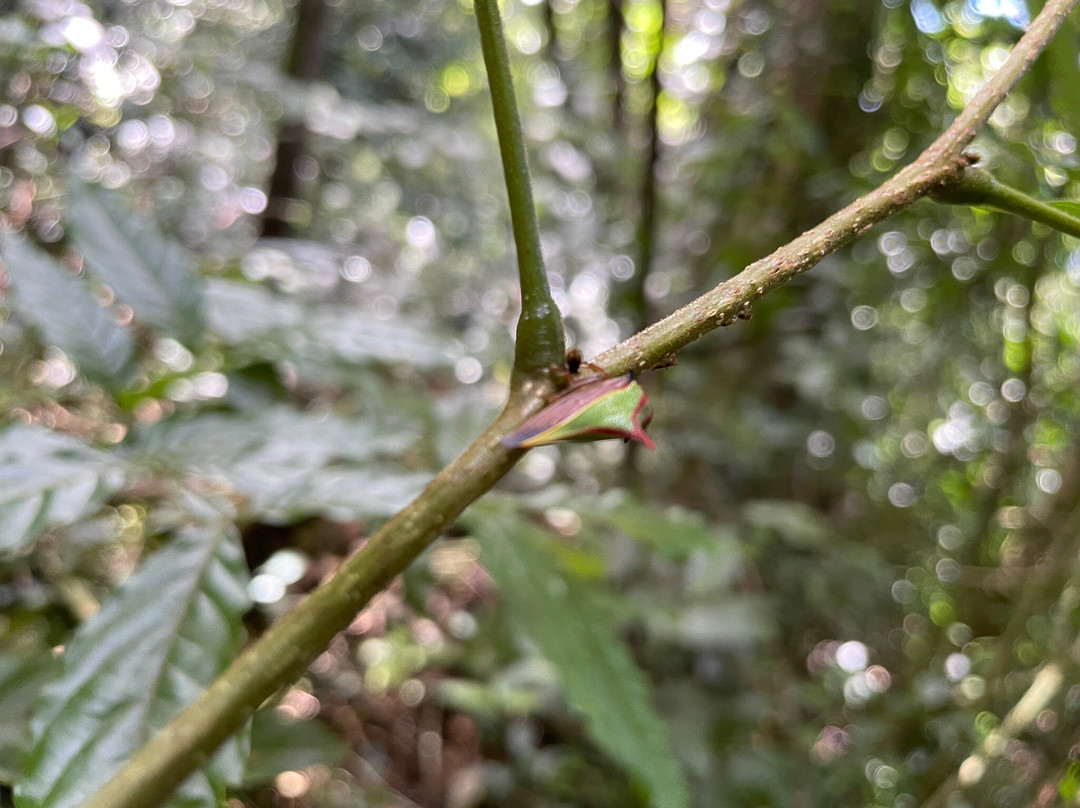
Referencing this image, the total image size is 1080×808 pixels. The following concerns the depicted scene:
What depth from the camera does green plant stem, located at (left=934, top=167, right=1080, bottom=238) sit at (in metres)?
0.21

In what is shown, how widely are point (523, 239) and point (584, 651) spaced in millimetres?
406

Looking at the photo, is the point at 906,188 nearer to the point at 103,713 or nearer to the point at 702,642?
the point at 103,713

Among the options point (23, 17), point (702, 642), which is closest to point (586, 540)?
point (702, 642)

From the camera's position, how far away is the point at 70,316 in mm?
586

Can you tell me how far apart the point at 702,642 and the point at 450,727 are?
693mm

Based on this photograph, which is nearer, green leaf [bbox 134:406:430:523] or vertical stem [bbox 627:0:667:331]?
green leaf [bbox 134:406:430:523]

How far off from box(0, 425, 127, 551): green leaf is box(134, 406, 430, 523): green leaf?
0.13ft

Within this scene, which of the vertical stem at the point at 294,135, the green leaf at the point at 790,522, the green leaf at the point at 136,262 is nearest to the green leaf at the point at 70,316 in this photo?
the green leaf at the point at 136,262

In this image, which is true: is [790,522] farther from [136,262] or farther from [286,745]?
[136,262]

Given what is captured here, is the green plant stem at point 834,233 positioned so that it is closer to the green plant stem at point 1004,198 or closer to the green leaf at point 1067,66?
the green plant stem at point 1004,198

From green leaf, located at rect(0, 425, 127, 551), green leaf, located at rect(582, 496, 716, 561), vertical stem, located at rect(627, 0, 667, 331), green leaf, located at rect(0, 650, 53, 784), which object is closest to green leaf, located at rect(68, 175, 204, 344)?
green leaf, located at rect(0, 425, 127, 551)

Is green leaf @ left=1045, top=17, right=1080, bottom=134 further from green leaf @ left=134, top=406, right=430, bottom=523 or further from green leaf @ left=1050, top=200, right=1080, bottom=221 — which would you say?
green leaf @ left=134, top=406, right=430, bottom=523

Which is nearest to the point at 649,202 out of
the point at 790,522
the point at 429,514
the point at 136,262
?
the point at 790,522

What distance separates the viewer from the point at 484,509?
0.60 m
